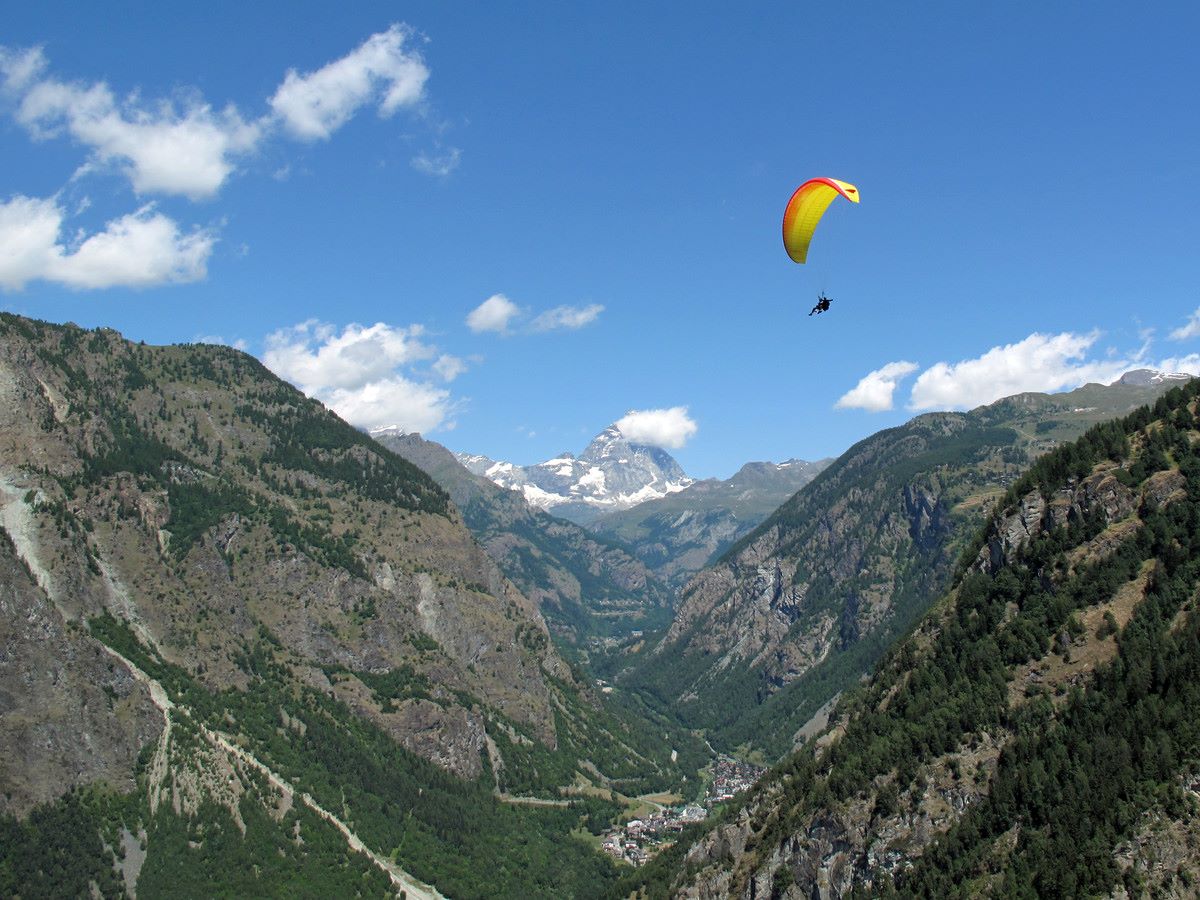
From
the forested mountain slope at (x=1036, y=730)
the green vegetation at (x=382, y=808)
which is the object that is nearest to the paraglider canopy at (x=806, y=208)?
the forested mountain slope at (x=1036, y=730)

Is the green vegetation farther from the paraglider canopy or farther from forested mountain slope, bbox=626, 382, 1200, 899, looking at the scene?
the paraglider canopy

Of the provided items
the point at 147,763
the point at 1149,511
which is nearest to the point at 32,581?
the point at 147,763

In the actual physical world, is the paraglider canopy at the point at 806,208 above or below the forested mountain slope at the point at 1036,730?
above

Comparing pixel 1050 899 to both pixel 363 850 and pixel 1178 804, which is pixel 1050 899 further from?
pixel 363 850

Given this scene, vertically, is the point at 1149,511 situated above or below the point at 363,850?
above

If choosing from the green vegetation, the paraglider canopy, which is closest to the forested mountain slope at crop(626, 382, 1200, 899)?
the green vegetation

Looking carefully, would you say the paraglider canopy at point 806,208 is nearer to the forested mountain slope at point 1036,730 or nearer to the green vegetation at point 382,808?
the forested mountain slope at point 1036,730

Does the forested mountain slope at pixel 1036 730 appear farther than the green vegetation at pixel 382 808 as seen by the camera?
No

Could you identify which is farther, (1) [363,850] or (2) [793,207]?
(1) [363,850]
